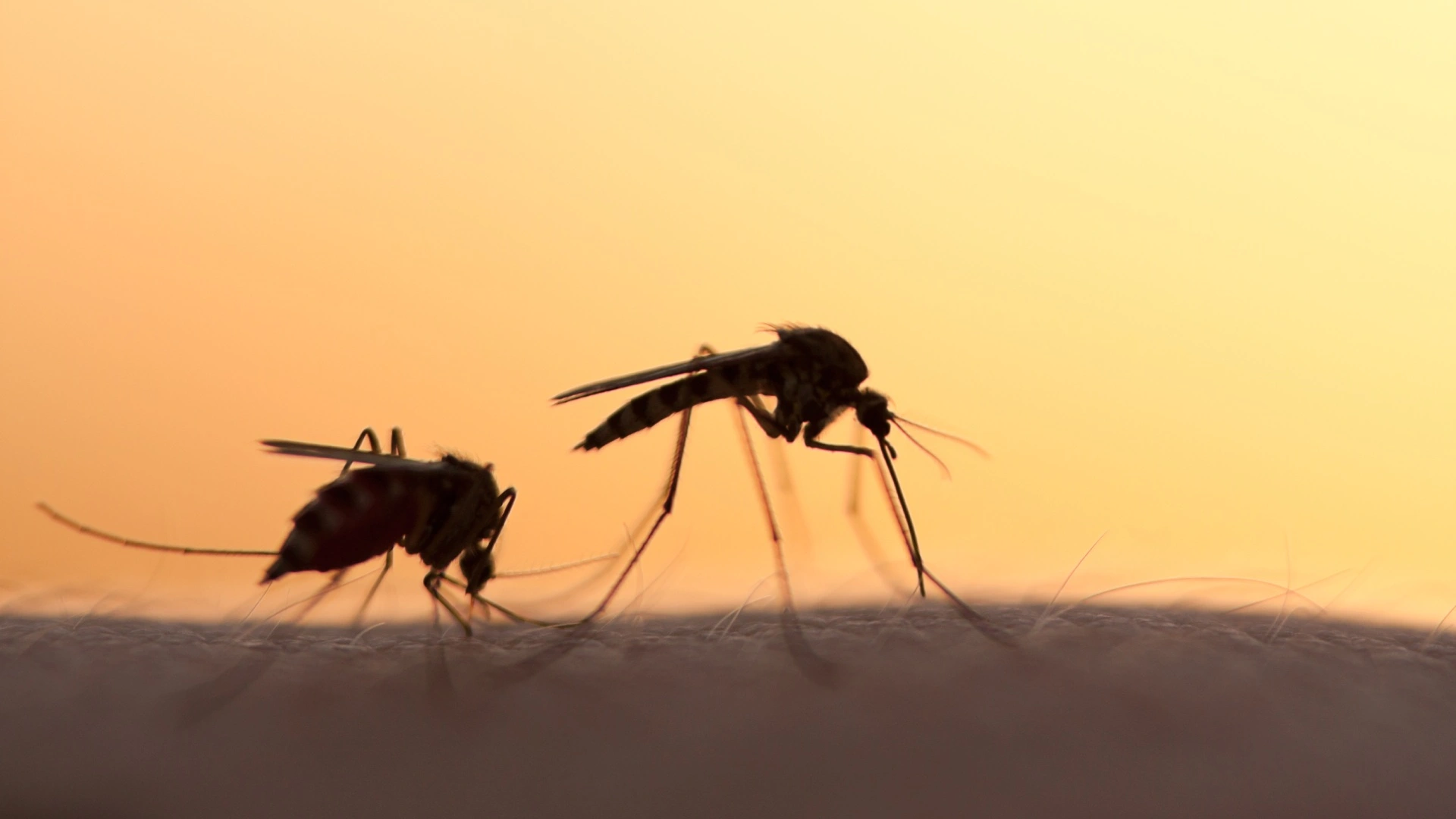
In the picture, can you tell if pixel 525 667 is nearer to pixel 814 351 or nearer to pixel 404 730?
pixel 404 730

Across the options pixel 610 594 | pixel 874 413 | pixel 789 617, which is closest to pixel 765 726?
pixel 789 617

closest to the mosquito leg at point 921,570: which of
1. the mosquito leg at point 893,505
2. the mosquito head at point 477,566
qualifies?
the mosquito leg at point 893,505

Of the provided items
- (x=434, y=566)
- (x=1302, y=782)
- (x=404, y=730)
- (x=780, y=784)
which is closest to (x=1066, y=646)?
(x=1302, y=782)

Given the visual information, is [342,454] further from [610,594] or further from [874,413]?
[874,413]

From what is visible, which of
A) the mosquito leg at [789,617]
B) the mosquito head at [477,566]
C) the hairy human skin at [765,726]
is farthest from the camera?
the mosquito head at [477,566]

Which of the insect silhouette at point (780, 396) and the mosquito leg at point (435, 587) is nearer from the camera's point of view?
the mosquito leg at point (435, 587)

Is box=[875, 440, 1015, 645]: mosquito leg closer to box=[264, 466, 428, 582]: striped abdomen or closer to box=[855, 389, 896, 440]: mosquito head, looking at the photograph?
box=[855, 389, 896, 440]: mosquito head

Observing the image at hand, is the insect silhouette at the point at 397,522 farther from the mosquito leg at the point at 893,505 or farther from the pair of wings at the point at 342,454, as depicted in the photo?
the mosquito leg at the point at 893,505
